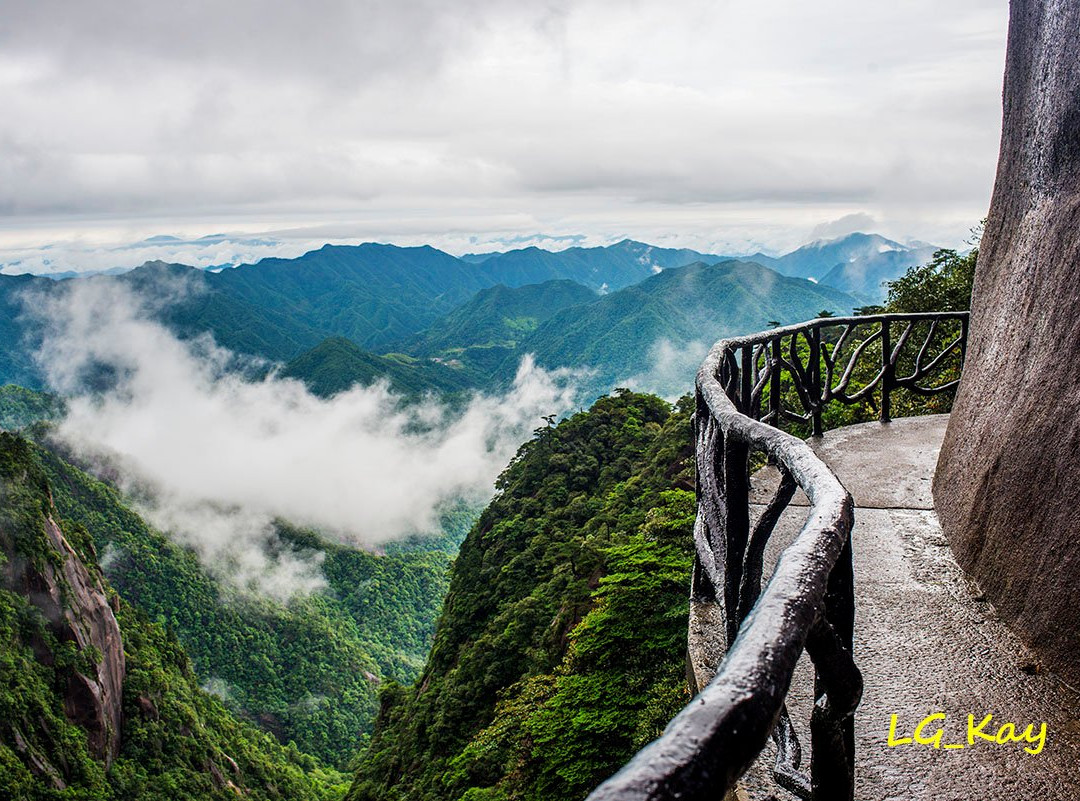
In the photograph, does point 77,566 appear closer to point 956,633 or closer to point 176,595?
point 176,595

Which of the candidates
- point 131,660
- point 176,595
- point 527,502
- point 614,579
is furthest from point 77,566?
point 614,579

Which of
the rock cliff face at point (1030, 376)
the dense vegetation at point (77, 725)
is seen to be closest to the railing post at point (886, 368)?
the rock cliff face at point (1030, 376)

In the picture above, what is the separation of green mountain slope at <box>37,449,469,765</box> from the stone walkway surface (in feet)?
323

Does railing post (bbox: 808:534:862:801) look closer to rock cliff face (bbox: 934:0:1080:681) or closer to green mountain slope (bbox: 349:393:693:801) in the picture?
rock cliff face (bbox: 934:0:1080:681)

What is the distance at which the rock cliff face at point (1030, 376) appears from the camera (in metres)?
3.57

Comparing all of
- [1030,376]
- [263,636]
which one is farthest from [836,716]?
[263,636]

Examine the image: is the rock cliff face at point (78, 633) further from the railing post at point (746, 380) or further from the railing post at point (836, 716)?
the railing post at point (836, 716)

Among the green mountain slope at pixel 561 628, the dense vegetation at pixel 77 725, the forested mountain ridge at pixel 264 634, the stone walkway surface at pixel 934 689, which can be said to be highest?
the stone walkway surface at pixel 934 689

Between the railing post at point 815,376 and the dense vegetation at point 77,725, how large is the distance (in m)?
50.3

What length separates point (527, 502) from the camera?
38781 mm

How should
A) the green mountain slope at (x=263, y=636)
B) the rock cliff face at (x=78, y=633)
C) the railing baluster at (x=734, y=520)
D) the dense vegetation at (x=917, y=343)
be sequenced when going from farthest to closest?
the green mountain slope at (x=263, y=636)
the rock cliff face at (x=78, y=633)
the dense vegetation at (x=917, y=343)
the railing baluster at (x=734, y=520)

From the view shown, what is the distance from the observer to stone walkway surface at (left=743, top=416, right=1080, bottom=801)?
2.87 m

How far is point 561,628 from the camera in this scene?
17.1 meters

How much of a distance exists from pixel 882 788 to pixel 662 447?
2421 cm
